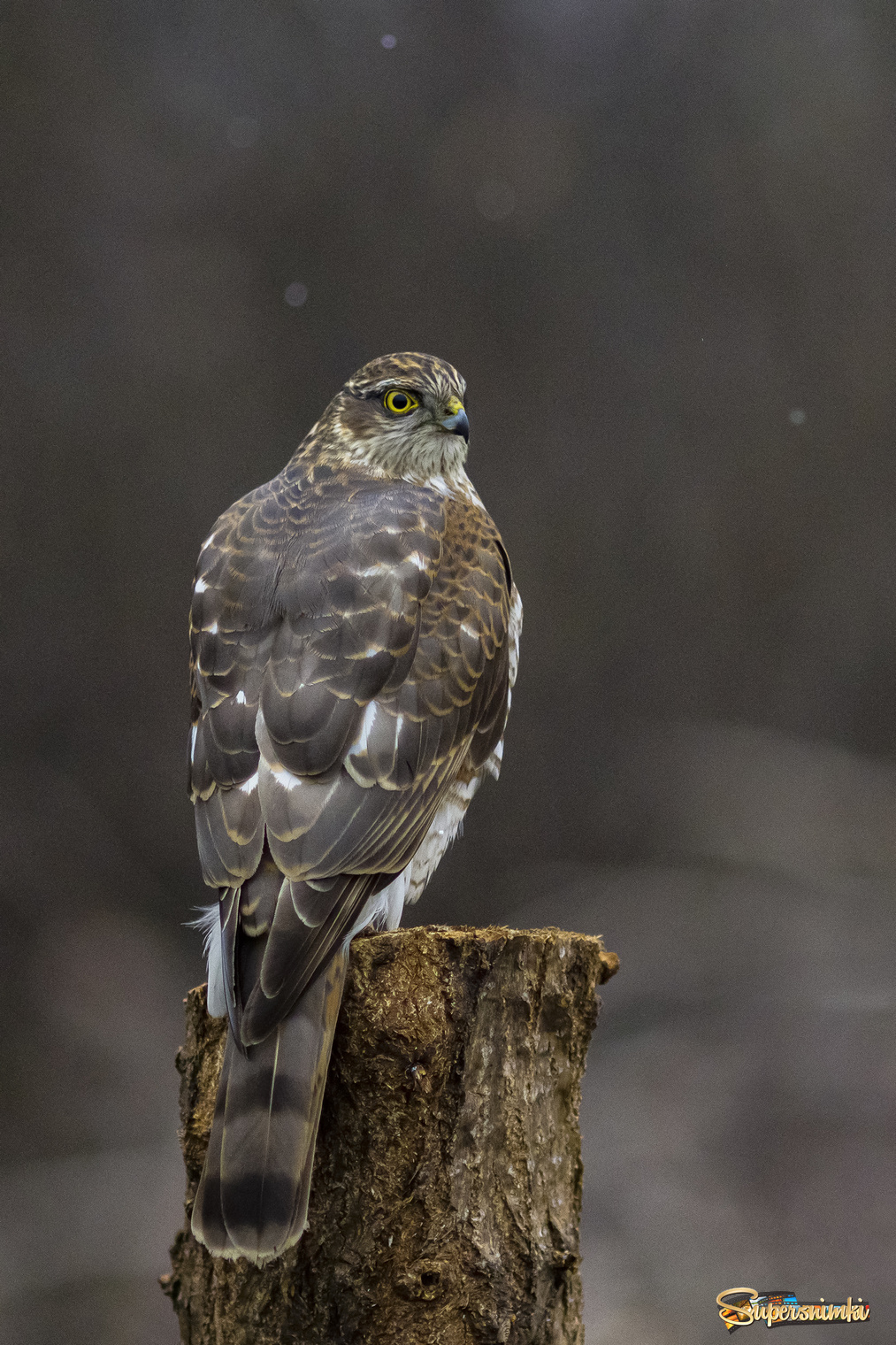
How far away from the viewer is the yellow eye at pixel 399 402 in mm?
2768

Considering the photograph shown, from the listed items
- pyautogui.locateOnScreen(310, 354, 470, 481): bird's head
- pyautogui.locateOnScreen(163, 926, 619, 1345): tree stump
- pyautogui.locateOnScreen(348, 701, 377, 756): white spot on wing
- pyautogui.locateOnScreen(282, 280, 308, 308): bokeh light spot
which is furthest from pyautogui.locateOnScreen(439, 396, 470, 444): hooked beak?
pyautogui.locateOnScreen(282, 280, 308, 308): bokeh light spot

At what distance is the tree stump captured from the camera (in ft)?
5.94

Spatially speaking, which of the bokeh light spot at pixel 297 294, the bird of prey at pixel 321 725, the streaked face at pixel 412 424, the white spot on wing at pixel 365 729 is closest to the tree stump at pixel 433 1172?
the bird of prey at pixel 321 725

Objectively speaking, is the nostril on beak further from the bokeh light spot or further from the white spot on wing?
the bokeh light spot

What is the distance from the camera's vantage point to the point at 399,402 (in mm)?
2775

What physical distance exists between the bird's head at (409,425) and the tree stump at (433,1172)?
124 cm

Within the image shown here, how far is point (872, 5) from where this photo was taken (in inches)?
226

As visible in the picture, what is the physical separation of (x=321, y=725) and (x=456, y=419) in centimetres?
100

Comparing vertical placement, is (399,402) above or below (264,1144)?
above

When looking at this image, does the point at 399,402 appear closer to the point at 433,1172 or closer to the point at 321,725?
the point at 321,725

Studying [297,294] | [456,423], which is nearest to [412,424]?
[456,423]

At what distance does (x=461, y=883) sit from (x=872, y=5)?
478 centimetres

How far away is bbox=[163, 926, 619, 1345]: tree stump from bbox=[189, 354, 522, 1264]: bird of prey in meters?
0.13

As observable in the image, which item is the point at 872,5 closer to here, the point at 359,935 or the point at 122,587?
the point at 122,587
